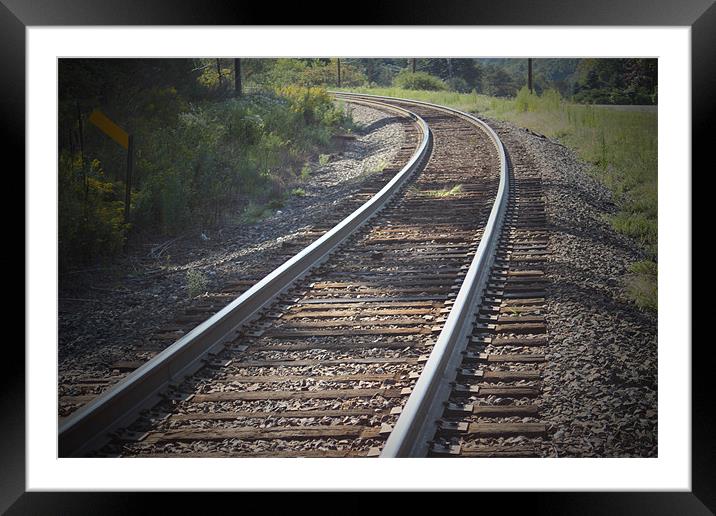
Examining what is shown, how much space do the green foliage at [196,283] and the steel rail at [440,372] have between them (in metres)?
1.96

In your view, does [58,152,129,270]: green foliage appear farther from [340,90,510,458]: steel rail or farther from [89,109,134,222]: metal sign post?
[340,90,510,458]: steel rail

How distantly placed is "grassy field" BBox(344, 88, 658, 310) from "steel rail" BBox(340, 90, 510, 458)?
40.9 inches

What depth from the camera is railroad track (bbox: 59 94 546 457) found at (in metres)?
3.23

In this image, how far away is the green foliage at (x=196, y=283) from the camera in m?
5.19

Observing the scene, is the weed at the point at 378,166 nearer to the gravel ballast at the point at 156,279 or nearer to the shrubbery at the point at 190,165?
the gravel ballast at the point at 156,279

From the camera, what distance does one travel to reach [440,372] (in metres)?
3.51

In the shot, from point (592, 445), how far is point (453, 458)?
28.1 inches

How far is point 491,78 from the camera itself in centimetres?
720

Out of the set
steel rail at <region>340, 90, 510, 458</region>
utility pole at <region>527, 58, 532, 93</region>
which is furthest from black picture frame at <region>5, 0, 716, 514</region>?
utility pole at <region>527, 58, 532, 93</region>

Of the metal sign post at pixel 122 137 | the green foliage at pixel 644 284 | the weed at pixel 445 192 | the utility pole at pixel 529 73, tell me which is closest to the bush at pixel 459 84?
the utility pole at pixel 529 73
